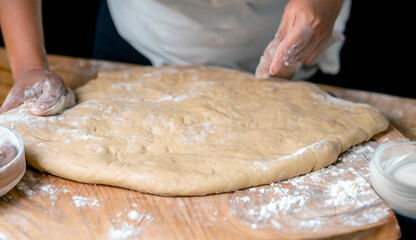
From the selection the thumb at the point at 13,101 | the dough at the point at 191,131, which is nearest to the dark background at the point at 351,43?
the dough at the point at 191,131

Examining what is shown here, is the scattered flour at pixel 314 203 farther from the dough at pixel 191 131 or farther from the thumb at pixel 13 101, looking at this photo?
→ the thumb at pixel 13 101

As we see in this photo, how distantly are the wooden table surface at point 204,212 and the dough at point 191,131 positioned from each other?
0.12 feet

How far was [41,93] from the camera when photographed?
5.27 feet

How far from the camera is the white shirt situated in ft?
6.64

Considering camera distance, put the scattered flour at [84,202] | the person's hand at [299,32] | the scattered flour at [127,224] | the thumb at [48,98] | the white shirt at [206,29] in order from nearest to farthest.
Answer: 1. the scattered flour at [127,224]
2. the scattered flour at [84,202]
3. the thumb at [48,98]
4. the person's hand at [299,32]
5. the white shirt at [206,29]

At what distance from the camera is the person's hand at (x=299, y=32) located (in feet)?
5.57

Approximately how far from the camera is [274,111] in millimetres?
1630

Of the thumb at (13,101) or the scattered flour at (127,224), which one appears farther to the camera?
the thumb at (13,101)

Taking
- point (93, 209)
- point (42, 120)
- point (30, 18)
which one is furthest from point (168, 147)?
point (30, 18)

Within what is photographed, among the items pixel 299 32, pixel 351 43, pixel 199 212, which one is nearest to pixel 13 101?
pixel 199 212

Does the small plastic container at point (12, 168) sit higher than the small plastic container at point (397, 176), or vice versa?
the small plastic container at point (397, 176)

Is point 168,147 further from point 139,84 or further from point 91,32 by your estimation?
point 91,32

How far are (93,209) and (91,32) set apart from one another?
8.57 ft

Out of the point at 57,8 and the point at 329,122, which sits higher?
the point at 329,122
